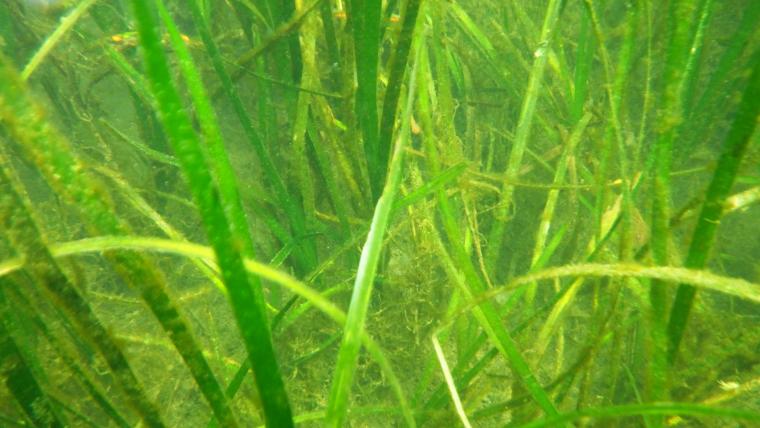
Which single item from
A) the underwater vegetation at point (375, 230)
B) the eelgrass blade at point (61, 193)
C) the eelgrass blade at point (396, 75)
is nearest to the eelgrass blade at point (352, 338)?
the underwater vegetation at point (375, 230)

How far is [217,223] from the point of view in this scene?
0.54m

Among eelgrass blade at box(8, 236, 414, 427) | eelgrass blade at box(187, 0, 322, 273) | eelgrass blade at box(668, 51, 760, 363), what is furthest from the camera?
eelgrass blade at box(187, 0, 322, 273)

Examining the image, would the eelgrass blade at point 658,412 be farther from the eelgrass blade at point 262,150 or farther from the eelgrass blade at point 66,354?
the eelgrass blade at point 262,150

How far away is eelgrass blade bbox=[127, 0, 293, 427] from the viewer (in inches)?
18.6

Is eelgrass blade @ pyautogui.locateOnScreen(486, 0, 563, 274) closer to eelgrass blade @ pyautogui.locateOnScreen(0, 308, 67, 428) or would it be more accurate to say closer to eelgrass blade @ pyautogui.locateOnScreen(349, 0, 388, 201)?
eelgrass blade @ pyautogui.locateOnScreen(349, 0, 388, 201)

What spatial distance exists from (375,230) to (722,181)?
652 mm

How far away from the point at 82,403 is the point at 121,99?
276cm

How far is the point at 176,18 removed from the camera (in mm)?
3854

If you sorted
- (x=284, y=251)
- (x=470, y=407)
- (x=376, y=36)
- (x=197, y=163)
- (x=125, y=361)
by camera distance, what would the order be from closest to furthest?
(x=197, y=163) → (x=125, y=361) → (x=376, y=36) → (x=470, y=407) → (x=284, y=251)

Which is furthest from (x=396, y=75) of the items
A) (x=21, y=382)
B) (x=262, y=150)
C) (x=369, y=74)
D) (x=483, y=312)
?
(x=21, y=382)

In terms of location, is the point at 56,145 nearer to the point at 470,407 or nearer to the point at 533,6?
the point at 470,407

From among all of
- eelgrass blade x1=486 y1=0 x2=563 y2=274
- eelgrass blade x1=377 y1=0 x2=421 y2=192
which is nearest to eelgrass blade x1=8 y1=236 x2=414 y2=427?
eelgrass blade x1=377 y1=0 x2=421 y2=192

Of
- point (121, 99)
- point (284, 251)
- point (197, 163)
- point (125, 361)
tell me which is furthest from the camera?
point (121, 99)

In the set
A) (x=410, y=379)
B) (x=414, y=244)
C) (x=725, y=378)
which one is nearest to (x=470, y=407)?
(x=410, y=379)
